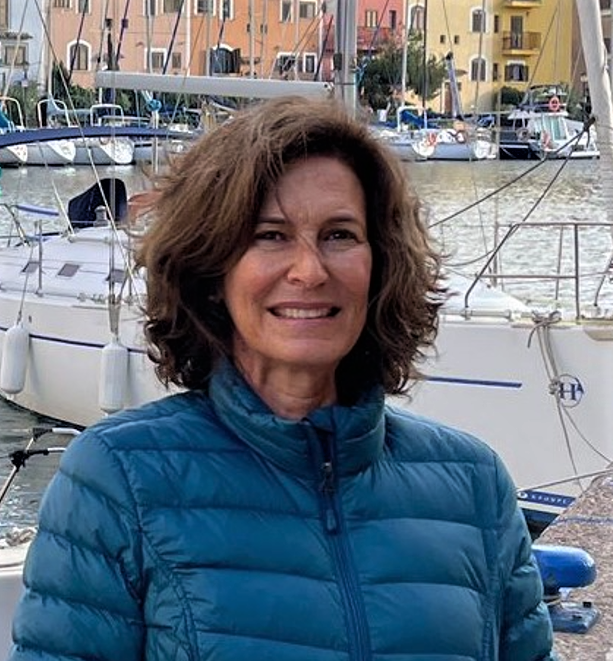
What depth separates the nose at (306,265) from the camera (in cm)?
203

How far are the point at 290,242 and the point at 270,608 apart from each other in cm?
45

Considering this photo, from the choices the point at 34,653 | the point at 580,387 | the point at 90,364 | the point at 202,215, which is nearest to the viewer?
the point at 34,653

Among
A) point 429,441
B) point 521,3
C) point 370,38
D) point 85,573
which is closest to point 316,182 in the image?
point 429,441

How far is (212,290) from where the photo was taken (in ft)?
6.88

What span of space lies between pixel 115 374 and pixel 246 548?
10991 mm

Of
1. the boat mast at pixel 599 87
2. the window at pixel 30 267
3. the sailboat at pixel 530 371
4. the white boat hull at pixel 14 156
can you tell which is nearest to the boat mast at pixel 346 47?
the sailboat at pixel 530 371

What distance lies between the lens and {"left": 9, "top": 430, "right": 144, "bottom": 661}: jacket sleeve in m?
1.86

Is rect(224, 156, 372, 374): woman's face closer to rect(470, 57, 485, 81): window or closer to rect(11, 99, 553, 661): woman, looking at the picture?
rect(11, 99, 553, 661): woman

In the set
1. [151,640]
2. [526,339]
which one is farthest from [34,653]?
[526,339]

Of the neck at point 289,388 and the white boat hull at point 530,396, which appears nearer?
the neck at point 289,388

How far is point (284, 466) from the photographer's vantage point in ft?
6.47

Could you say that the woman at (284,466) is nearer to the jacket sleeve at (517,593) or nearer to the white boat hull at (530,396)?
the jacket sleeve at (517,593)

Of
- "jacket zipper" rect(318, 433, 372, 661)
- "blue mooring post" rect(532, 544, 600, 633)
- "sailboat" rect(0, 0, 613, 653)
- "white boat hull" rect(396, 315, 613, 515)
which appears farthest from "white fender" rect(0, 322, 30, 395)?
"jacket zipper" rect(318, 433, 372, 661)

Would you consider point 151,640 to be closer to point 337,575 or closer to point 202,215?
point 337,575
